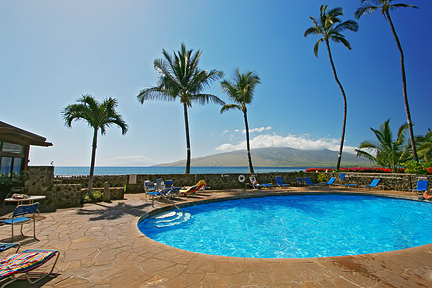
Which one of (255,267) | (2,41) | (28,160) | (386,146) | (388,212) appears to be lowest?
(388,212)

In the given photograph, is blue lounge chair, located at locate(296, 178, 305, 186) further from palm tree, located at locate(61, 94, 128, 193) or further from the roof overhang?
the roof overhang

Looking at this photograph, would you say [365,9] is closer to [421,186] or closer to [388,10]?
[388,10]

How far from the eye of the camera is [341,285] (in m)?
2.47

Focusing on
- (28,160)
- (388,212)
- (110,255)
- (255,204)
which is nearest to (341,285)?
(110,255)

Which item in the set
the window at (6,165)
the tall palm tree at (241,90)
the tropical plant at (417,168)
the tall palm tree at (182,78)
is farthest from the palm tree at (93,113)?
the tropical plant at (417,168)

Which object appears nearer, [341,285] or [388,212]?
[341,285]

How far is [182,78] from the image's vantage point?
49.9ft

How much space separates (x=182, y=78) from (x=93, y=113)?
24.2 feet

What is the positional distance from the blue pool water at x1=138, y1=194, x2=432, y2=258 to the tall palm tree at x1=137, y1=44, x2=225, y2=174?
25.9ft

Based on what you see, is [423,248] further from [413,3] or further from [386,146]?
[386,146]

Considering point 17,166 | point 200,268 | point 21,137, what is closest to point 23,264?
point 200,268

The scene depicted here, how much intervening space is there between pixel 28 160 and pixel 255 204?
10.8 meters

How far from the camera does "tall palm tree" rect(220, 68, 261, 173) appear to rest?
680 inches

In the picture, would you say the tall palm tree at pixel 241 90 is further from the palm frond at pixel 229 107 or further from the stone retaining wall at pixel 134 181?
A: the stone retaining wall at pixel 134 181
